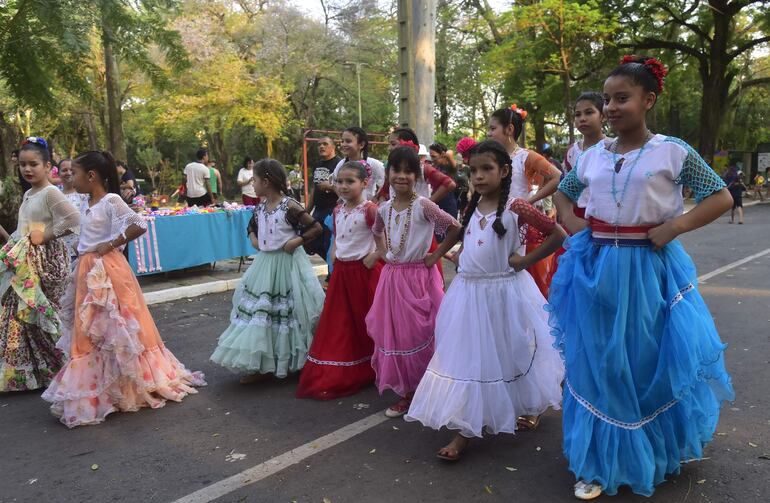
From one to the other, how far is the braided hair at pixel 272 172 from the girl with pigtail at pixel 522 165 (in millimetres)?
1706

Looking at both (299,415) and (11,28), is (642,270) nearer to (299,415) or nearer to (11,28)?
(299,415)

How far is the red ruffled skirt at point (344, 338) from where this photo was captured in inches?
184

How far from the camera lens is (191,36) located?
28547mm

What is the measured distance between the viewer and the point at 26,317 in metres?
4.96

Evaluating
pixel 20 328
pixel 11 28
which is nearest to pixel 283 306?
pixel 20 328

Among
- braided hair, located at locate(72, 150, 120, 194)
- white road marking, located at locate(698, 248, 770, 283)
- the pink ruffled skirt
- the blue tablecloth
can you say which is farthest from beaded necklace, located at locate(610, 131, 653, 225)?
the blue tablecloth

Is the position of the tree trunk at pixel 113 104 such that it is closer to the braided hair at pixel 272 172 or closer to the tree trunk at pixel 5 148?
the tree trunk at pixel 5 148

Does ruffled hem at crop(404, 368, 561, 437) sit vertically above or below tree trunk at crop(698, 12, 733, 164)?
below

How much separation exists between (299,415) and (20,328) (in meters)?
2.54

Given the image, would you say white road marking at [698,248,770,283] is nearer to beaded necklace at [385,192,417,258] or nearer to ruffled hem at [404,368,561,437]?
beaded necklace at [385,192,417,258]

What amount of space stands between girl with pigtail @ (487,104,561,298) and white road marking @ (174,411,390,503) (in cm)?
180

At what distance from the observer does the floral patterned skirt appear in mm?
4945

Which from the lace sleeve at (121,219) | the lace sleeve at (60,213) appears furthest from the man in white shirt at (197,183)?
the lace sleeve at (121,219)

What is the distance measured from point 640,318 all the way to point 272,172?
3.09 metres
